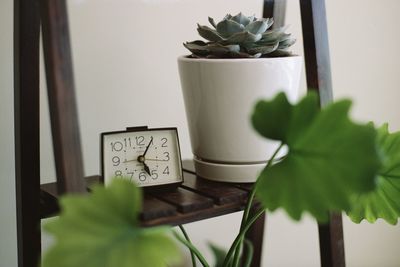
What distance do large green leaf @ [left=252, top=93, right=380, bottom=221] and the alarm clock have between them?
0.86 ft

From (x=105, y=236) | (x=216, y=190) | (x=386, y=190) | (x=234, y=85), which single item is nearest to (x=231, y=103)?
(x=234, y=85)

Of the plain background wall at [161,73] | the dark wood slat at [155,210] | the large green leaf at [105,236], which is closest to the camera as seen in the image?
the large green leaf at [105,236]

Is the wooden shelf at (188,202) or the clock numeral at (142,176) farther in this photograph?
the clock numeral at (142,176)

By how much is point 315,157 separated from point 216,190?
0.27 meters

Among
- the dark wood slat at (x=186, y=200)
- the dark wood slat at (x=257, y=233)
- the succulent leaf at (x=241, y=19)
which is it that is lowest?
the dark wood slat at (x=257, y=233)

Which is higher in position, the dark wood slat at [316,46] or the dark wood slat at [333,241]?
the dark wood slat at [316,46]

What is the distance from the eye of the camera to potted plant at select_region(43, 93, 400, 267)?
1.21 ft

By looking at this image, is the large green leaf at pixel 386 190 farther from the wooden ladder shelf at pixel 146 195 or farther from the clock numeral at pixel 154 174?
the clock numeral at pixel 154 174

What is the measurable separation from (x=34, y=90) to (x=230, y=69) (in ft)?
0.94

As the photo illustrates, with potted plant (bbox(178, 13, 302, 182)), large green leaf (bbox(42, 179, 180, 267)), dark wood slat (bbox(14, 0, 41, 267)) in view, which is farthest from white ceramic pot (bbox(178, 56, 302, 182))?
large green leaf (bbox(42, 179, 180, 267))

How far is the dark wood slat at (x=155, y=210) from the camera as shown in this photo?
0.55m

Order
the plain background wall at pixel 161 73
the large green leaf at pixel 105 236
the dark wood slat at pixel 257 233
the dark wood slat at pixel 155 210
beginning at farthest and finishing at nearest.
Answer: the dark wood slat at pixel 257 233 < the plain background wall at pixel 161 73 < the dark wood slat at pixel 155 210 < the large green leaf at pixel 105 236

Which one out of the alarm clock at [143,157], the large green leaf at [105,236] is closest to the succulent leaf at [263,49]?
the alarm clock at [143,157]

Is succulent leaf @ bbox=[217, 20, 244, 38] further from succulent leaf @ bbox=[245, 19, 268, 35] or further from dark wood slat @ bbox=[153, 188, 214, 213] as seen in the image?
dark wood slat @ bbox=[153, 188, 214, 213]
